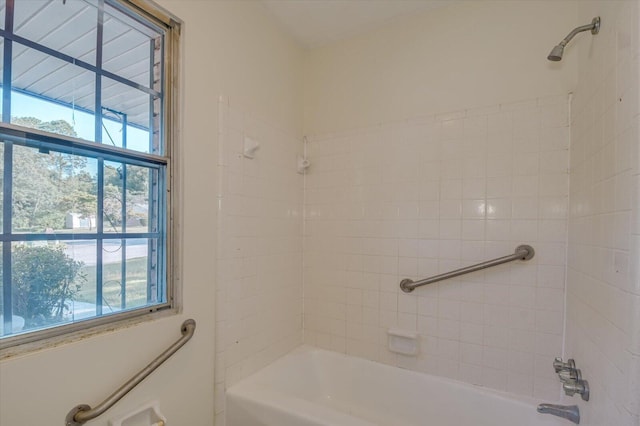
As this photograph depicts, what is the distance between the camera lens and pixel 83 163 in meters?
1.15

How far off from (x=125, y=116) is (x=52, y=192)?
0.41m

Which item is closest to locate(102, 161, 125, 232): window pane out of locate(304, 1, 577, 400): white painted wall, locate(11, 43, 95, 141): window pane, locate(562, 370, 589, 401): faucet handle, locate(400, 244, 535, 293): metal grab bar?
locate(11, 43, 95, 141): window pane

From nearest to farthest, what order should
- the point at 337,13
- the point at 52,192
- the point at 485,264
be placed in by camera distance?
the point at 52,192 → the point at 485,264 → the point at 337,13

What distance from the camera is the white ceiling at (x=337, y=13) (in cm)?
186

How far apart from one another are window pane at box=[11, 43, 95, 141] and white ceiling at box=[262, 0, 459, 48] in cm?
119

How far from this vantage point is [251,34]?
1839 millimetres

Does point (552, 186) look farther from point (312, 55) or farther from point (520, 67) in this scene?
point (312, 55)

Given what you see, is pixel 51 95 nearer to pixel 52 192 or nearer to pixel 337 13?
pixel 52 192

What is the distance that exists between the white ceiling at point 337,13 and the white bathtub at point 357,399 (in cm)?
215

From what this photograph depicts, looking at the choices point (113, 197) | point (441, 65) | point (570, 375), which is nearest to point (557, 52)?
point (441, 65)

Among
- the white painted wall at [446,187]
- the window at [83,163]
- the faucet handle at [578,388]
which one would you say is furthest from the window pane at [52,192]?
the faucet handle at [578,388]

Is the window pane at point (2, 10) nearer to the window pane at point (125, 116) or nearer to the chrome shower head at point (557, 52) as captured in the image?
the window pane at point (125, 116)

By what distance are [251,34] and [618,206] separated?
186 centimetres

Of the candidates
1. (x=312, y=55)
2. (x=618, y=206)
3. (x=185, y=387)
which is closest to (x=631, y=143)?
(x=618, y=206)
